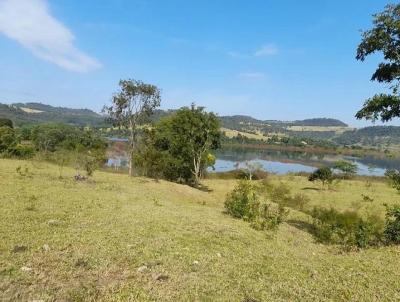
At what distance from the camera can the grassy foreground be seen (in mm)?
8219

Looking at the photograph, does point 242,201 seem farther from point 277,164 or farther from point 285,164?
point 285,164

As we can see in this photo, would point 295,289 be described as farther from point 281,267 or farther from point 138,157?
point 138,157

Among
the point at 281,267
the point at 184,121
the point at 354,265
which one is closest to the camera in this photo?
the point at 281,267

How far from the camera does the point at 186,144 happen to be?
52094 millimetres

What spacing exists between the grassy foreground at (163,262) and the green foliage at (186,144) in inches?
1352

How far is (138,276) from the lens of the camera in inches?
352

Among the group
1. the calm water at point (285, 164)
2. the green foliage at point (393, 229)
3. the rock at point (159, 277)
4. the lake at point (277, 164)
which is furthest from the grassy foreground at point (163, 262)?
the calm water at point (285, 164)

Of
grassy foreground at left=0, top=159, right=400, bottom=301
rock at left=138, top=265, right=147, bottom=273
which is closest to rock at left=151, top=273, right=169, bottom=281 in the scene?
grassy foreground at left=0, top=159, right=400, bottom=301

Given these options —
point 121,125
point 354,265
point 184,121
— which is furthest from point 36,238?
point 184,121

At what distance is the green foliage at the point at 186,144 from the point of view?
51594mm

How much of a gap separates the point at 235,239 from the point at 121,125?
118 feet

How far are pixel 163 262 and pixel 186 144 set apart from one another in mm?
42185

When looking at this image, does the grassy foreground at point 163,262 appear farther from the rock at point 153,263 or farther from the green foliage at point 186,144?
the green foliage at point 186,144

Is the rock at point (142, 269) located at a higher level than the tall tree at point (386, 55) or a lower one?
lower
